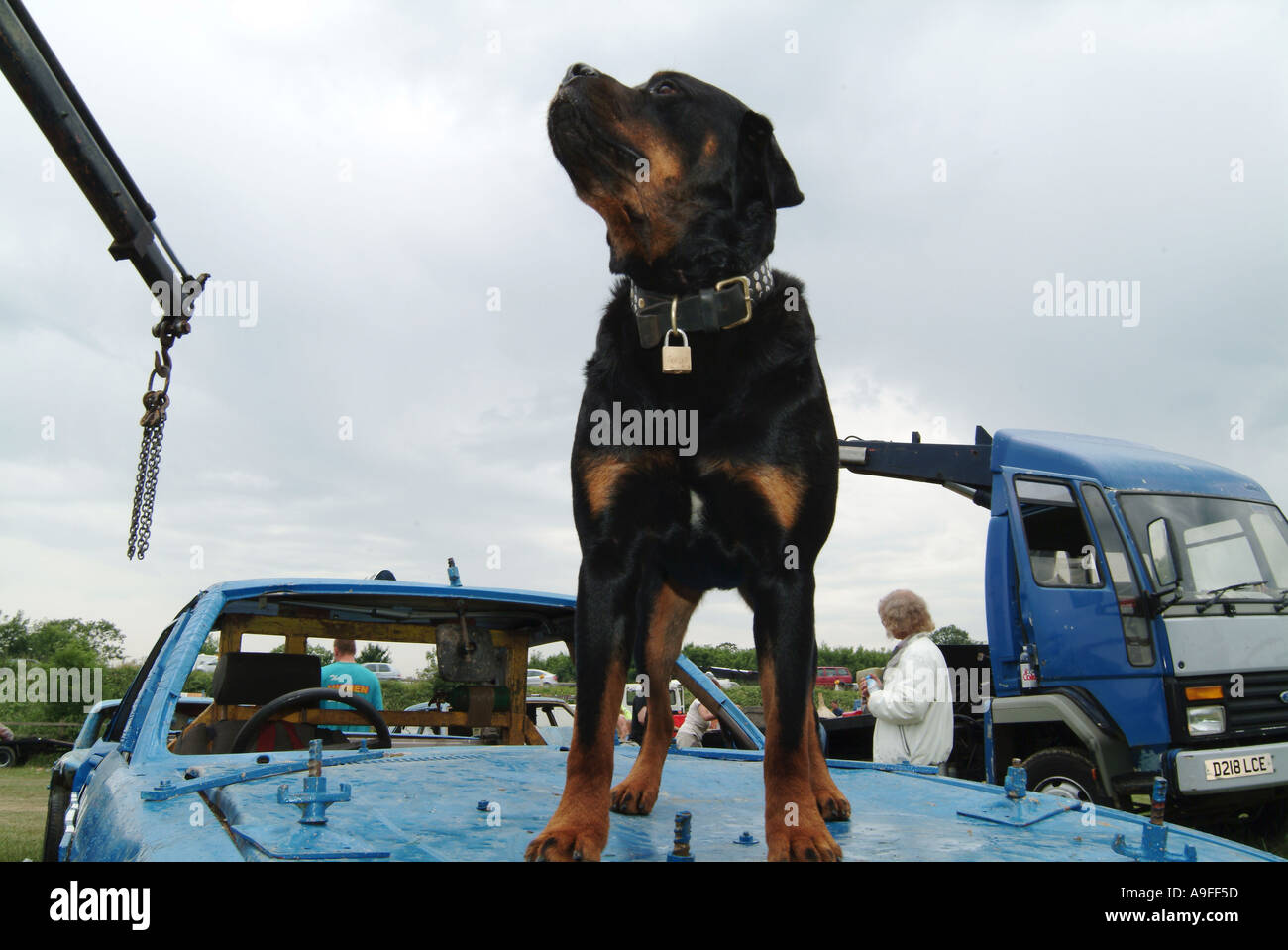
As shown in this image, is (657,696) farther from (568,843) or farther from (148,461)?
(148,461)

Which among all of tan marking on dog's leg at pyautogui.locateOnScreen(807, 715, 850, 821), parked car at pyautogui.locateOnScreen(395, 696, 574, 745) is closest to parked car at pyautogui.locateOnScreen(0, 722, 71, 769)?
parked car at pyautogui.locateOnScreen(395, 696, 574, 745)

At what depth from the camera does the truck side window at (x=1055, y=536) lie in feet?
26.1

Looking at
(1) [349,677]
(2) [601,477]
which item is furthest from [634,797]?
(1) [349,677]

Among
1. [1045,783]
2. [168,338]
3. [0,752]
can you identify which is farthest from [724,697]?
[0,752]

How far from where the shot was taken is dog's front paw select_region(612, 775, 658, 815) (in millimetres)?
2312

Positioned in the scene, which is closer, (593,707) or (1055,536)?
(593,707)

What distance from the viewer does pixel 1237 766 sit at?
724 centimetres

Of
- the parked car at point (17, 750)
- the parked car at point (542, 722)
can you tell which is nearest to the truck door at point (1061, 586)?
the parked car at point (542, 722)

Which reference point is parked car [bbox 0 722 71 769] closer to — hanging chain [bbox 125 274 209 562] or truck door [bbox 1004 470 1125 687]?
hanging chain [bbox 125 274 209 562]

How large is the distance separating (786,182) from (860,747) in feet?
28.3

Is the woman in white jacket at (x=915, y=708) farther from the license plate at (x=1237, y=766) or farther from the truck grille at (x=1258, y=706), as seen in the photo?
the truck grille at (x=1258, y=706)

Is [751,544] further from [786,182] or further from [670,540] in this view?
[786,182]

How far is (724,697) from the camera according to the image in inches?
149

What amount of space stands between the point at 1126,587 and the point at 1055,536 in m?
0.84
